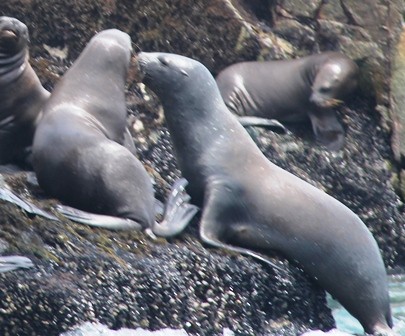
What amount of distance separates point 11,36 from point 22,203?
240 centimetres

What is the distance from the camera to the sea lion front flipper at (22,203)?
335 inches

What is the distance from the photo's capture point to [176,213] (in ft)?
31.4

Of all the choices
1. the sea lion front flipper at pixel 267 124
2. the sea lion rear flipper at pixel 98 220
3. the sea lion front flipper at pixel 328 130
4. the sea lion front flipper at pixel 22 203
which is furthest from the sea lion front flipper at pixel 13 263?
the sea lion front flipper at pixel 328 130

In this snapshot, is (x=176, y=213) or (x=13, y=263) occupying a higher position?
(x=13, y=263)

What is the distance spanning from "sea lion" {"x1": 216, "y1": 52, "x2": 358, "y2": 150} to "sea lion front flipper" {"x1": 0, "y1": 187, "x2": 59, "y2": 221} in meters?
5.52

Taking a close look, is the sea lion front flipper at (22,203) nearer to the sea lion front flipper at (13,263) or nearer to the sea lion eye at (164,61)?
the sea lion front flipper at (13,263)

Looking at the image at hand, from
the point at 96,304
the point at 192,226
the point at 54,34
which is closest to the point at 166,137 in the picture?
the point at 54,34

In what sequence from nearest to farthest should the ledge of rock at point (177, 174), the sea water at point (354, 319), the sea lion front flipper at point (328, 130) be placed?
the ledge of rock at point (177, 174) → the sea water at point (354, 319) → the sea lion front flipper at point (328, 130)

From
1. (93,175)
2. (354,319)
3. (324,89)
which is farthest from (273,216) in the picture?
(324,89)


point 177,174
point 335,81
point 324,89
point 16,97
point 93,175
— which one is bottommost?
point 324,89

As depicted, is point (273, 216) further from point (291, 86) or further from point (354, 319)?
point (291, 86)

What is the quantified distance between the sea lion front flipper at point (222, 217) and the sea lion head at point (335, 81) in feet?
14.2

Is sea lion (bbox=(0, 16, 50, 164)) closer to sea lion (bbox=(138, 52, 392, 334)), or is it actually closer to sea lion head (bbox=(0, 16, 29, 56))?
sea lion head (bbox=(0, 16, 29, 56))

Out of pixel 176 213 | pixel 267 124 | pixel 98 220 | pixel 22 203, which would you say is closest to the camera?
pixel 22 203
